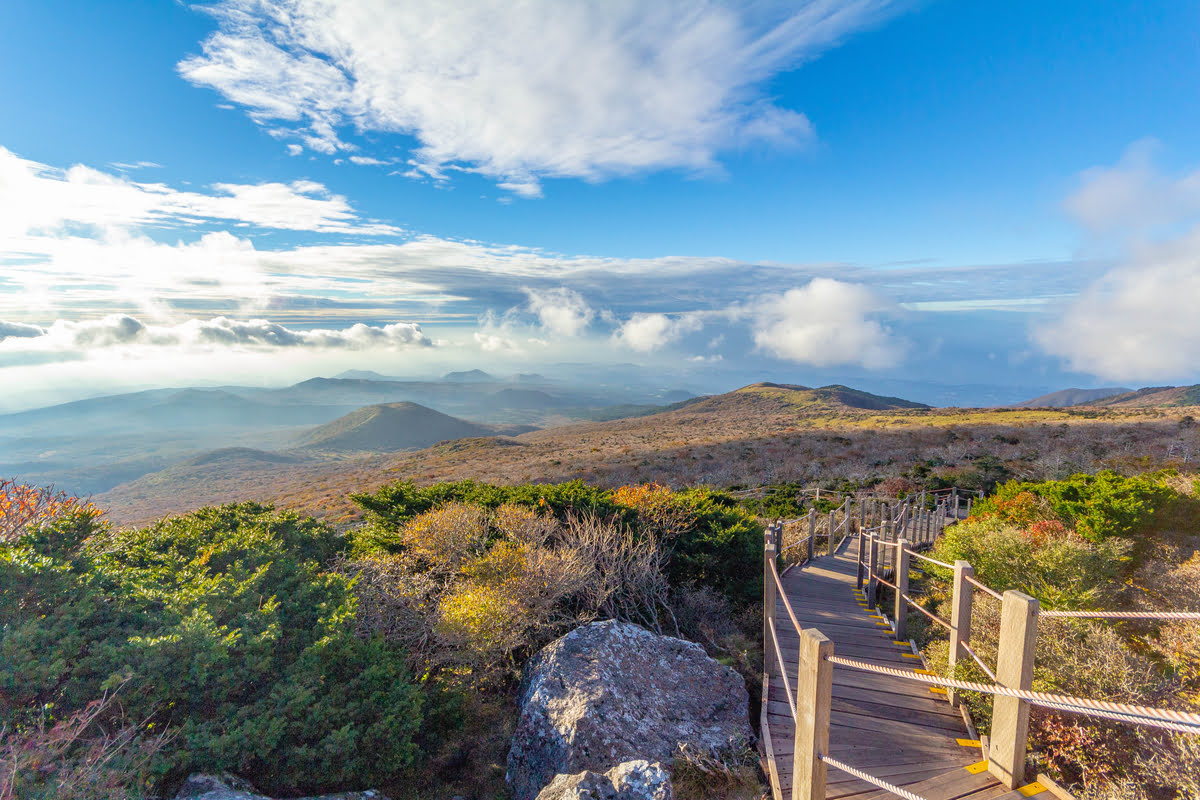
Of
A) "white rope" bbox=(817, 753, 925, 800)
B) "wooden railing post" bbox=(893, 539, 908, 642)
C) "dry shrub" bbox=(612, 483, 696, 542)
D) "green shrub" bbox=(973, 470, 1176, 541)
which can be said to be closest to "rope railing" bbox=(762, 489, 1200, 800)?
"white rope" bbox=(817, 753, 925, 800)

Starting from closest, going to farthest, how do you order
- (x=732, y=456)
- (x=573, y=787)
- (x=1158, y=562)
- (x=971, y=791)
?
(x=971, y=791), (x=573, y=787), (x=1158, y=562), (x=732, y=456)

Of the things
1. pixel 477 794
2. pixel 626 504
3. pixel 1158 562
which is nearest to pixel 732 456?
pixel 626 504

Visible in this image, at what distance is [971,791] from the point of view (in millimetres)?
3988

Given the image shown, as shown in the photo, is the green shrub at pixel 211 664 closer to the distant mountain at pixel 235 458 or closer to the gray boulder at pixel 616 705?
the gray boulder at pixel 616 705

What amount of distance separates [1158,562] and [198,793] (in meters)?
11.7

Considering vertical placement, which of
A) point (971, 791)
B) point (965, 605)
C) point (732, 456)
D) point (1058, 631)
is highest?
point (965, 605)

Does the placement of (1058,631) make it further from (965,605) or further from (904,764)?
(904,764)

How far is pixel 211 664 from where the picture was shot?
5.45 metres

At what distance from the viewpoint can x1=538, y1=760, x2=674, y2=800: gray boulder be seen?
4.32 m

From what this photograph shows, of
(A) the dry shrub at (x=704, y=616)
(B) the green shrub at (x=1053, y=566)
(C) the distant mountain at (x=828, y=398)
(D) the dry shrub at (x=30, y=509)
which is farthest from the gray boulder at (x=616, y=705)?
(C) the distant mountain at (x=828, y=398)

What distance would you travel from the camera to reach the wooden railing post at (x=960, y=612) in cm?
487

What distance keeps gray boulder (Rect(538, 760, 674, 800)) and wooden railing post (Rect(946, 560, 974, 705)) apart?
3.06 m

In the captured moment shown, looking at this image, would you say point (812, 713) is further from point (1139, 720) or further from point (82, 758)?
point (82, 758)

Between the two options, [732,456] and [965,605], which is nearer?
[965,605]
